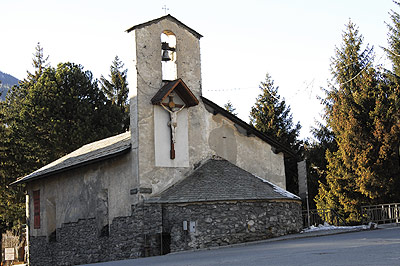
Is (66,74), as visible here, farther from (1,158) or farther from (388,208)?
(388,208)

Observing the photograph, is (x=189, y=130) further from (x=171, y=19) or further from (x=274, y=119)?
(x=274, y=119)

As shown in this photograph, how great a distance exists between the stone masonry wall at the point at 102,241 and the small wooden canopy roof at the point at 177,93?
4.24m

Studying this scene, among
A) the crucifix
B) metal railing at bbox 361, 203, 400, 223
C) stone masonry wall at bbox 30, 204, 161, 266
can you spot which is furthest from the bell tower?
metal railing at bbox 361, 203, 400, 223

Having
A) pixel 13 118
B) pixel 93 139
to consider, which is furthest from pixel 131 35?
pixel 13 118

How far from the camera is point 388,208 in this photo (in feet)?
84.1

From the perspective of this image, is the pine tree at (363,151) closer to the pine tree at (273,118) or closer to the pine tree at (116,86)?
the pine tree at (273,118)

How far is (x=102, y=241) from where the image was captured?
2281cm

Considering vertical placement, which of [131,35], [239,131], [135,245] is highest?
[131,35]

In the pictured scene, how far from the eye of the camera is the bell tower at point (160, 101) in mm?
21078

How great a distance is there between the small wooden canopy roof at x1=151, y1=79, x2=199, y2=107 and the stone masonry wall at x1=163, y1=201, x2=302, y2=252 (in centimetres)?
431

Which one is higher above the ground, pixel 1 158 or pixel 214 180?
pixel 1 158

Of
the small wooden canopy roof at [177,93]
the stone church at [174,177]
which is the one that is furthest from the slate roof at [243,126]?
the small wooden canopy roof at [177,93]

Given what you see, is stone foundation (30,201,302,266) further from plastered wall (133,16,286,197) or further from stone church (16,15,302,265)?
plastered wall (133,16,286,197)

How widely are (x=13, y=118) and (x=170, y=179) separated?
24527mm
